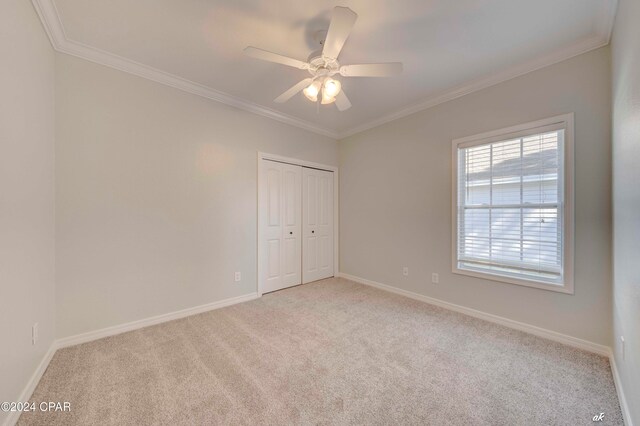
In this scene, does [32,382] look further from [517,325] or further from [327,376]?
[517,325]

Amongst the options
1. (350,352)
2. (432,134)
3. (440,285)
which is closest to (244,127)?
(432,134)

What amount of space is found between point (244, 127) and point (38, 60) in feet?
5.95

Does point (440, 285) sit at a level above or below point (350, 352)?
above

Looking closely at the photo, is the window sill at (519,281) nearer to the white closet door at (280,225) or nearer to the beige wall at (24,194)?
the white closet door at (280,225)

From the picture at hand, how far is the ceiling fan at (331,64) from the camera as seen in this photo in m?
1.47

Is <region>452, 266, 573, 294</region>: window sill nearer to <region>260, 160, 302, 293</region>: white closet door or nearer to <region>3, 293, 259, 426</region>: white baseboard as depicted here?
<region>260, 160, 302, 293</region>: white closet door

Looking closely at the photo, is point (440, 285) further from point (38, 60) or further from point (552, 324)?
point (38, 60)

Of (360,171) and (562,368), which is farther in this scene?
(360,171)

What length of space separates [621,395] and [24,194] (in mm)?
3967

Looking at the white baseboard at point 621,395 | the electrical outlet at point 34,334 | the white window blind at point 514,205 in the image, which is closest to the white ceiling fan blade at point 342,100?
the white window blind at point 514,205

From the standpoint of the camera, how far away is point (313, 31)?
1946 mm

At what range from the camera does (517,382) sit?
5.52ft

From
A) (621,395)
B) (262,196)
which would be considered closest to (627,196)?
(621,395)

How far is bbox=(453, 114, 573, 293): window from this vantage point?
7.19ft
